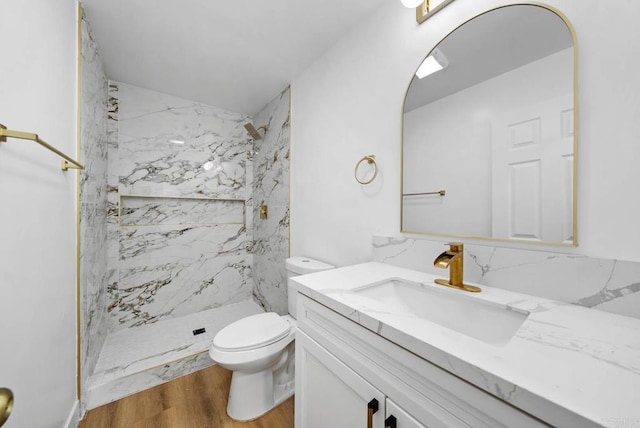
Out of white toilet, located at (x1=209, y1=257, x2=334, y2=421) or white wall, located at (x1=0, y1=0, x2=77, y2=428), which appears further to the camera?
white toilet, located at (x1=209, y1=257, x2=334, y2=421)

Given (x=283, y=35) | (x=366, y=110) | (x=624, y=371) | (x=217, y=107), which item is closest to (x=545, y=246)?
(x=624, y=371)

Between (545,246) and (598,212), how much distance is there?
16 cm

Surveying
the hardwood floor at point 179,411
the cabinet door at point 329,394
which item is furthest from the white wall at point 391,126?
the hardwood floor at point 179,411

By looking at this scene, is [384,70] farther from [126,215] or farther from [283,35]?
[126,215]

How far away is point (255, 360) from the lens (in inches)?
49.3

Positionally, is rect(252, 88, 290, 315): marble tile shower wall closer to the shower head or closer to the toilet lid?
the shower head

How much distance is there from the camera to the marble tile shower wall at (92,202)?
1.35m

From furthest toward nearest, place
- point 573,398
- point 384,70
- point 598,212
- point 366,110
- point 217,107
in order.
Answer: point 217,107 → point 366,110 → point 384,70 → point 598,212 → point 573,398

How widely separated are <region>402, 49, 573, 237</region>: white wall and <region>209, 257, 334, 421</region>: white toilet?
783 millimetres

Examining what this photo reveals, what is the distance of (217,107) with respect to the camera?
8.49ft

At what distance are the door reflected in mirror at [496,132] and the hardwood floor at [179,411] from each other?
1.34m

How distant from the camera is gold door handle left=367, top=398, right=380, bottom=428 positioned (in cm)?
62

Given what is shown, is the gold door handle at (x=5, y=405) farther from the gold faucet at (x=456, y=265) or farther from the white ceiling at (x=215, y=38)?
the white ceiling at (x=215, y=38)

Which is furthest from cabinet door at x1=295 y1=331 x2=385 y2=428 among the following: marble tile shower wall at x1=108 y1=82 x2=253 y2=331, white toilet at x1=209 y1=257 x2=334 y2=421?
marble tile shower wall at x1=108 y1=82 x2=253 y2=331
